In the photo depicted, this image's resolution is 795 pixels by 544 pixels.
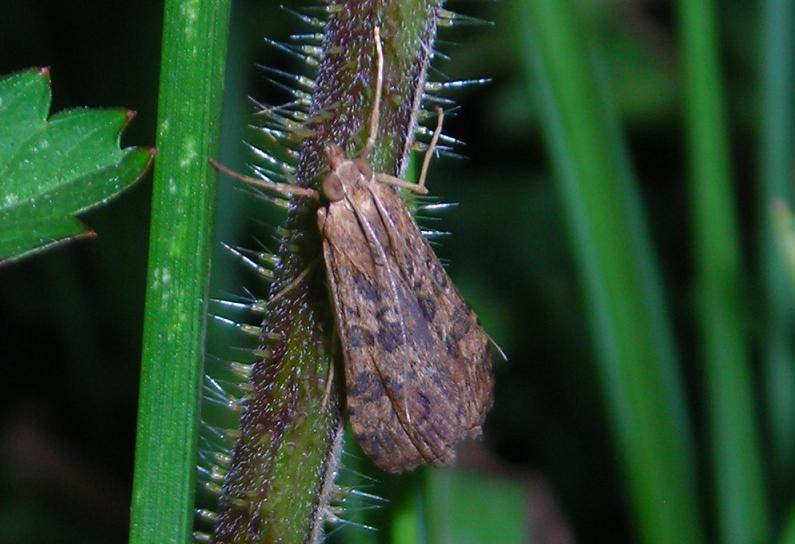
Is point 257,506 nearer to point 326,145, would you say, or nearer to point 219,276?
point 326,145

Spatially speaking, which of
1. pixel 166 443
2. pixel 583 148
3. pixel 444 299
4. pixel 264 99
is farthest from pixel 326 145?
pixel 264 99

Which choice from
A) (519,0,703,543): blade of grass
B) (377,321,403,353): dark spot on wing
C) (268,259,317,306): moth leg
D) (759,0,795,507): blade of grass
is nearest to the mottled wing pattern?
(377,321,403,353): dark spot on wing

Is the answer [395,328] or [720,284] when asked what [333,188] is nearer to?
[395,328]

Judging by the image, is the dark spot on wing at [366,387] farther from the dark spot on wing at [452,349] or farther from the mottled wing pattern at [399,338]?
the dark spot on wing at [452,349]

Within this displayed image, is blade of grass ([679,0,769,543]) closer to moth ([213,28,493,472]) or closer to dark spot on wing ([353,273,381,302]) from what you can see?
moth ([213,28,493,472])

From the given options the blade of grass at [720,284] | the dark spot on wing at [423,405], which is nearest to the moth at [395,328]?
the dark spot on wing at [423,405]

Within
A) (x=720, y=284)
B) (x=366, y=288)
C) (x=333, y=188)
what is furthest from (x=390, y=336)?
(x=720, y=284)
